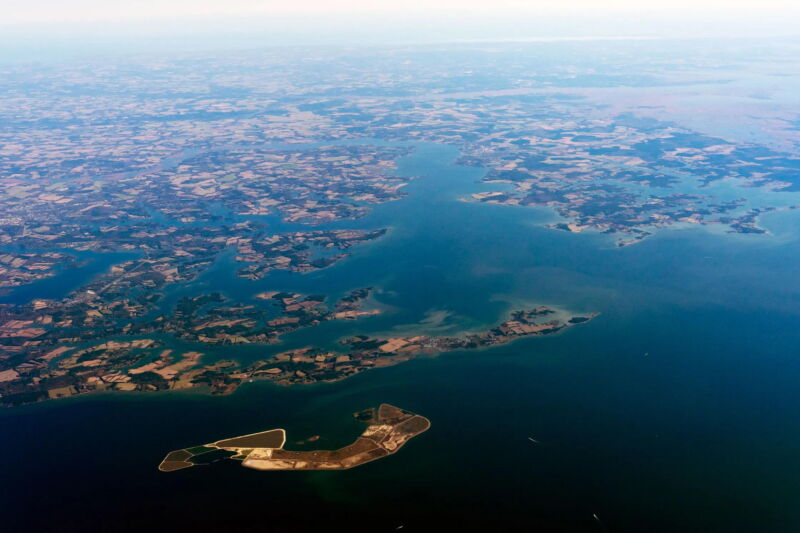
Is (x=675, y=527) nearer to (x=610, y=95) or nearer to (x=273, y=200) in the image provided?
(x=273, y=200)

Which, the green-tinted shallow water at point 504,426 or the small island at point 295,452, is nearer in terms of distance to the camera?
the green-tinted shallow water at point 504,426

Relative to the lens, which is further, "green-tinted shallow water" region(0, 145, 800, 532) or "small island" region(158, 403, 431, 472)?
"small island" region(158, 403, 431, 472)

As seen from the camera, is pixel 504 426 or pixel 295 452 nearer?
pixel 295 452

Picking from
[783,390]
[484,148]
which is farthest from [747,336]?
[484,148]

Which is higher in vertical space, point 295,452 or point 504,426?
point 504,426

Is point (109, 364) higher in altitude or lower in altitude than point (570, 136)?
lower
